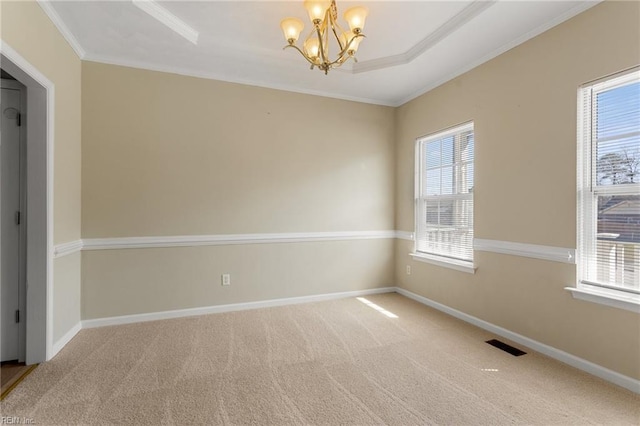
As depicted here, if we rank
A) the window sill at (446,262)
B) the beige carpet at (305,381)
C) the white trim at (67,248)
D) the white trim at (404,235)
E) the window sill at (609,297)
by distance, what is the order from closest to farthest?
the beige carpet at (305,381) < the window sill at (609,297) < the white trim at (67,248) < the window sill at (446,262) < the white trim at (404,235)

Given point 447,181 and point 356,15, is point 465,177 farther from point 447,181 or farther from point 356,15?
point 356,15

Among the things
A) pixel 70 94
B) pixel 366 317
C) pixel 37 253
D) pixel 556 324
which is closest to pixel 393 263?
pixel 366 317

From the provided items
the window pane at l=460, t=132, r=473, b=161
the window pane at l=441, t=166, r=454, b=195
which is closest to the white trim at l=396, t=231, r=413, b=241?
the window pane at l=441, t=166, r=454, b=195

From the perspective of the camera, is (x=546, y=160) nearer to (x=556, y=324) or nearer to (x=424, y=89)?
(x=556, y=324)

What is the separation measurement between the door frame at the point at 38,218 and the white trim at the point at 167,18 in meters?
0.95

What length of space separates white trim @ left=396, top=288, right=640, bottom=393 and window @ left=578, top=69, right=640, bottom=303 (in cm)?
56

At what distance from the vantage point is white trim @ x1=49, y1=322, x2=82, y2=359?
8.28 ft

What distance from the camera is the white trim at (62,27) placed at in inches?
90.1

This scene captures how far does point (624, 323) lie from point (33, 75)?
4566 millimetres

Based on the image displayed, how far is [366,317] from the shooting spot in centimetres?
343

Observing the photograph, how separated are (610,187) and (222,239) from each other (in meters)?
3.62

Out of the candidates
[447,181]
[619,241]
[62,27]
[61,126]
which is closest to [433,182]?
[447,181]

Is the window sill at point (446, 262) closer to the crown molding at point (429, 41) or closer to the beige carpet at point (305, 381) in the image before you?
the beige carpet at point (305, 381)

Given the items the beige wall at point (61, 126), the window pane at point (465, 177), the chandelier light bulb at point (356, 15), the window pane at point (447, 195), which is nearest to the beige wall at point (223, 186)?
the beige wall at point (61, 126)
